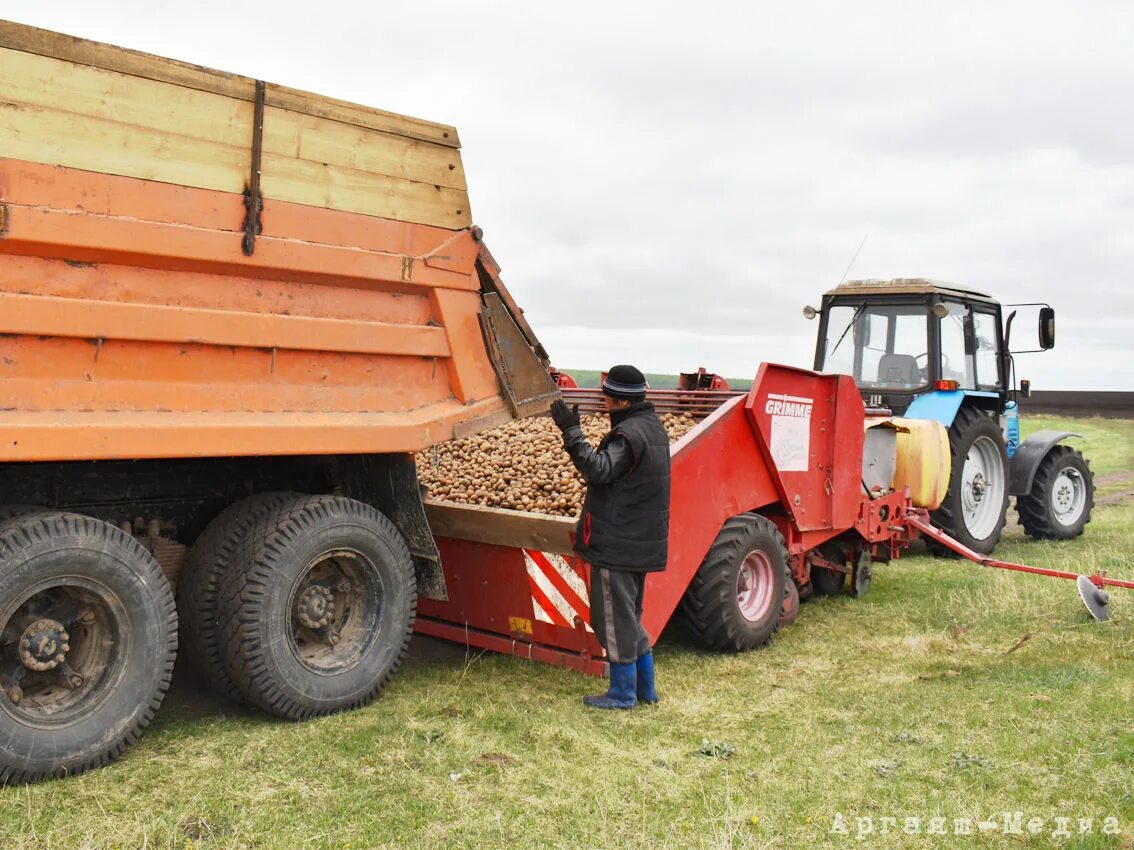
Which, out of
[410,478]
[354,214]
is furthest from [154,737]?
[354,214]

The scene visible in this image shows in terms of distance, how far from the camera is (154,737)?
4.47m

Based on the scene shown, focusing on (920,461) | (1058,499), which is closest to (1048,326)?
(1058,499)

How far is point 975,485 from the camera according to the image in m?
10.1

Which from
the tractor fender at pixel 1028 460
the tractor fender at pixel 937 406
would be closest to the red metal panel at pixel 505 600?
the tractor fender at pixel 937 406

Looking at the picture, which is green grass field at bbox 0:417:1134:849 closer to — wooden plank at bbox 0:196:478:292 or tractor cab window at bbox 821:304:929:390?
wooden plank at bbox 0:196:478:292

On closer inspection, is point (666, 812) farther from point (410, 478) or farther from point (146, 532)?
point (146, 532)

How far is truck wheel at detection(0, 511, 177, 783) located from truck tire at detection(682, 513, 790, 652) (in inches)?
108

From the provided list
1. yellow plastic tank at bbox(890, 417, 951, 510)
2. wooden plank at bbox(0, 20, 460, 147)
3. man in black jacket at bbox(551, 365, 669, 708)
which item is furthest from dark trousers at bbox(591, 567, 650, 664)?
yellow plastic tank at bbox(890, 417, 951, 510)

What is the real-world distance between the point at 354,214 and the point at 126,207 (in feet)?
3.34

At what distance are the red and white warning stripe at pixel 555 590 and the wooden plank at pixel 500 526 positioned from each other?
0.24 ft

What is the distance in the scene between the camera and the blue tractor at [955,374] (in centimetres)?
980

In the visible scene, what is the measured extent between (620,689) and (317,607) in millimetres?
1425

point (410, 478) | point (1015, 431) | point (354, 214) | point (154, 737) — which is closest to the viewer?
point (154, 737)

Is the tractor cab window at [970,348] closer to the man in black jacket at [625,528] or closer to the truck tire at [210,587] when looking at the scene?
the man in black jacket at [625,528]
